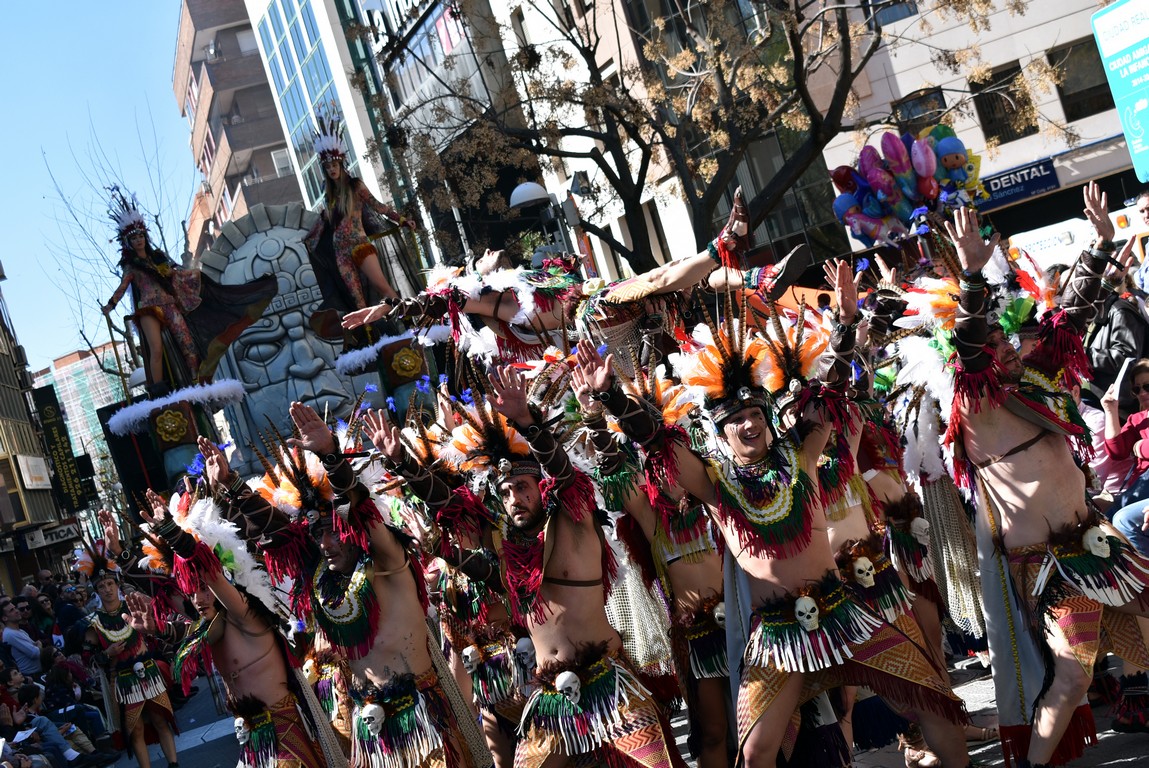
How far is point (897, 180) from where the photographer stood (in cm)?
1605

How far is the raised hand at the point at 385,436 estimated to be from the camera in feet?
19.0

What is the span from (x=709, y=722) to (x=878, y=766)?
98 cm

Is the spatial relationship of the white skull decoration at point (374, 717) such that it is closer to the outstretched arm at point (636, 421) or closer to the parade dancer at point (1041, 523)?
the outstretched arm at point (636, 421)

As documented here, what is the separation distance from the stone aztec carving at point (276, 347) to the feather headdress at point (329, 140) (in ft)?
10.3

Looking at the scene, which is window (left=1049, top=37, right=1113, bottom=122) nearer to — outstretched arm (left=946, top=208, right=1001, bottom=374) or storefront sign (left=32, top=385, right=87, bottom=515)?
outstretched arm (left=946, top=208, right=1001, bottom=374)

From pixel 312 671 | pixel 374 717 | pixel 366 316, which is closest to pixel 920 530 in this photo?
pixel 374 717

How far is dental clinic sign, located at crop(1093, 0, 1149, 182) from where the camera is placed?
1099 centimetres

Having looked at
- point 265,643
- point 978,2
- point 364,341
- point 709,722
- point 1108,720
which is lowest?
point 1108,720

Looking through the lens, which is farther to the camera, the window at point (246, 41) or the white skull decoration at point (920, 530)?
the window at point (246, 41)

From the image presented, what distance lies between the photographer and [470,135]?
18.1 meters

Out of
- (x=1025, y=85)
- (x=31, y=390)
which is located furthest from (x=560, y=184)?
(x=31, y=390)

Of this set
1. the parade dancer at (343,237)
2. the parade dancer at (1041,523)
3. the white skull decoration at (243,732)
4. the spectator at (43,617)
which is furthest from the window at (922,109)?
the white skull decoration at (243,732)

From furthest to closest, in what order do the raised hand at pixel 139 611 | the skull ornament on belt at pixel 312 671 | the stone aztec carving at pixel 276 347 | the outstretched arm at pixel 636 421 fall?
the stone aztec carving at pixel 276 347
the raised hand at pixel 139 611
the skull ornament on belt at pixel 312 671
the outstretched arm at pixel 636 421

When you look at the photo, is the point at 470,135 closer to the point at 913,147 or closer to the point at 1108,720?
the point at 913,147
